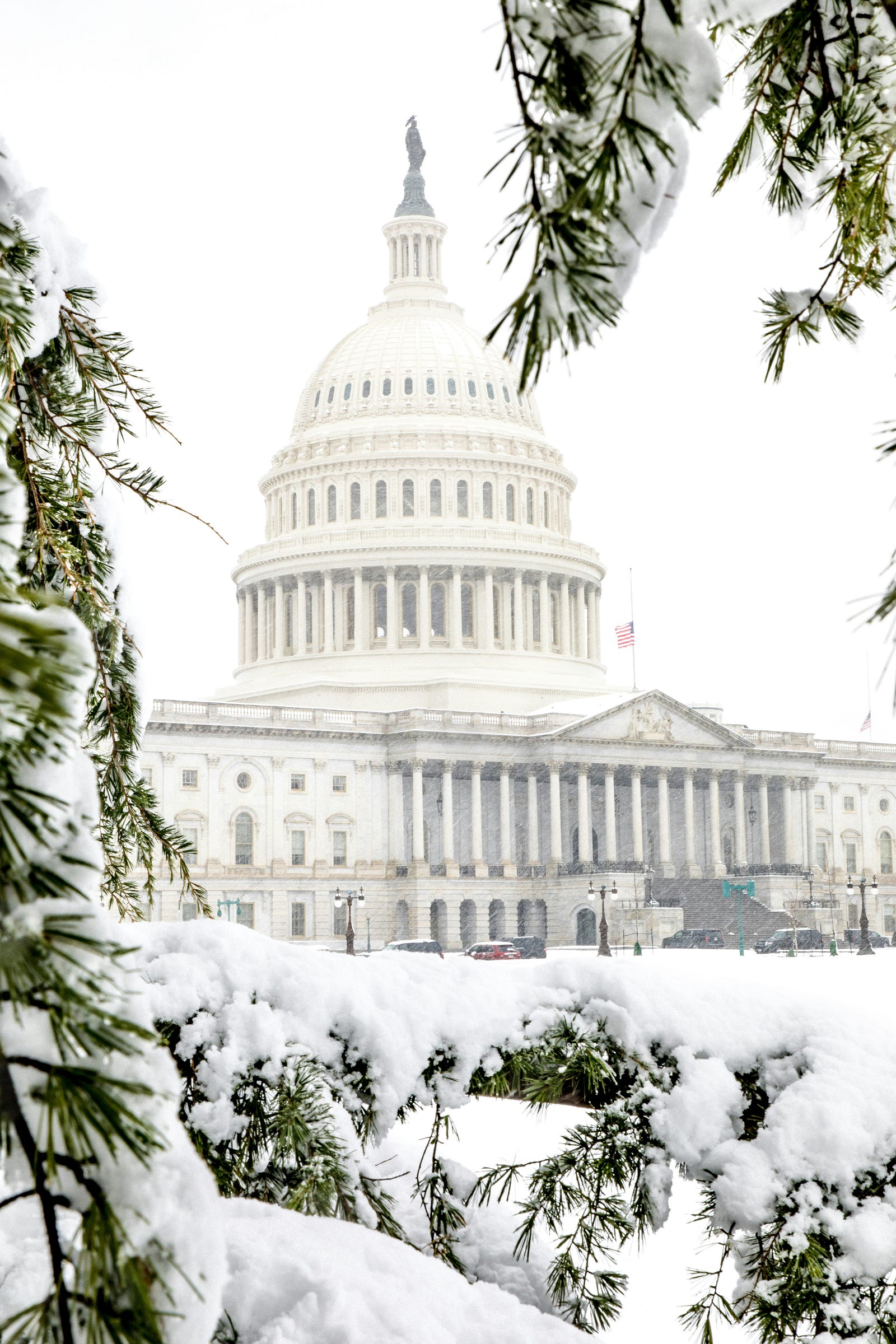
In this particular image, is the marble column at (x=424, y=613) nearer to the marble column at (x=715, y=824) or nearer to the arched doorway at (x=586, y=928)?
the marble column at (x=715, y=824)

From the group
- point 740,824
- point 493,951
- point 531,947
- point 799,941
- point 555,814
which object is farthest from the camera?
point 740,824

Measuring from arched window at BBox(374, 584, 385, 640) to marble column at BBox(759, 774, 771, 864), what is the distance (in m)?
29.7

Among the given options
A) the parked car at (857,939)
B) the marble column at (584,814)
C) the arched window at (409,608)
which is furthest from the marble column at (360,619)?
the parked car at (857,939)

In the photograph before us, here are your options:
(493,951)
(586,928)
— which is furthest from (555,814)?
(493,951)

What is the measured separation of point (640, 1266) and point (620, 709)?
300ft

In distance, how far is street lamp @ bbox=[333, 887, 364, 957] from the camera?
7438 centimetres

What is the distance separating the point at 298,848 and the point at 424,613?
893 inches

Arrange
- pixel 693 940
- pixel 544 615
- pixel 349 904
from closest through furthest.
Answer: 1. pixel 349 904
2. pixel 693 940
3. pixel 544 615

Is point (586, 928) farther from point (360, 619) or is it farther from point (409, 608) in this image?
Answer: point (409, 608)

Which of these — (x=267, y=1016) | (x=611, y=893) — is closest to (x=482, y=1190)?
(x=267, y=1016)

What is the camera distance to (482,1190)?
618cm

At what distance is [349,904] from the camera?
7719 cm

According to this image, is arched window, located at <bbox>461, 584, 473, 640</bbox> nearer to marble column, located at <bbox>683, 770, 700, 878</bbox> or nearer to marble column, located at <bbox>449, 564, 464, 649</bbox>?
marble column, located at <bbox>449, 564, 464, 649</bbox>

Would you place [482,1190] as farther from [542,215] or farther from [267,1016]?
[542,215]
